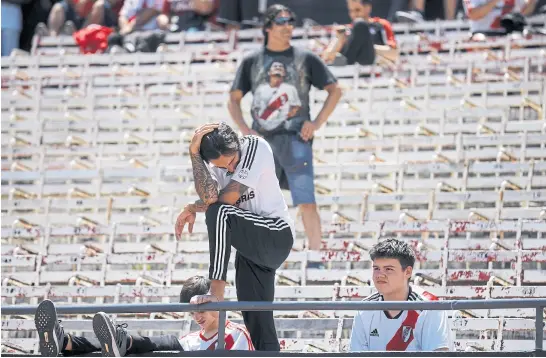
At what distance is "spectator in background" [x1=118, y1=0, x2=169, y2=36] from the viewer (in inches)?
638

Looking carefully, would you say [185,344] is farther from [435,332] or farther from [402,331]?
[435,332]

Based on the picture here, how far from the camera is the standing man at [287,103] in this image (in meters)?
9.95

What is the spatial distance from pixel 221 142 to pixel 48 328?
126 centimetres

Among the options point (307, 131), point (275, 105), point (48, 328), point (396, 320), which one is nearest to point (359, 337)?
point (396, 320)

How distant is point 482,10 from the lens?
573 inches

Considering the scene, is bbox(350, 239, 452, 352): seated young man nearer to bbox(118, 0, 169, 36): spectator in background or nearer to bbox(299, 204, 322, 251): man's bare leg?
bbox(299, 204, 322, 251): man's bare leg

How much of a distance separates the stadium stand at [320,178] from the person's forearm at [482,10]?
302mm

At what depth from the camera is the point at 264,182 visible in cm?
718

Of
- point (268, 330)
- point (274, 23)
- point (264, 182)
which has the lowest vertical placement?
point (268, 330)

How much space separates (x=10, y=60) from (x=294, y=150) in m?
6.34

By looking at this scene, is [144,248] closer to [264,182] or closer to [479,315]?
[479,315]

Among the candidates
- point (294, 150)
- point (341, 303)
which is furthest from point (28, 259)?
point (341, 303)

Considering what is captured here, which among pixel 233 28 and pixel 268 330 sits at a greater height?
pixel 233 28

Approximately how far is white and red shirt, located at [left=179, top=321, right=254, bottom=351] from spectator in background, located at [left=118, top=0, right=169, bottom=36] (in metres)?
8.90
